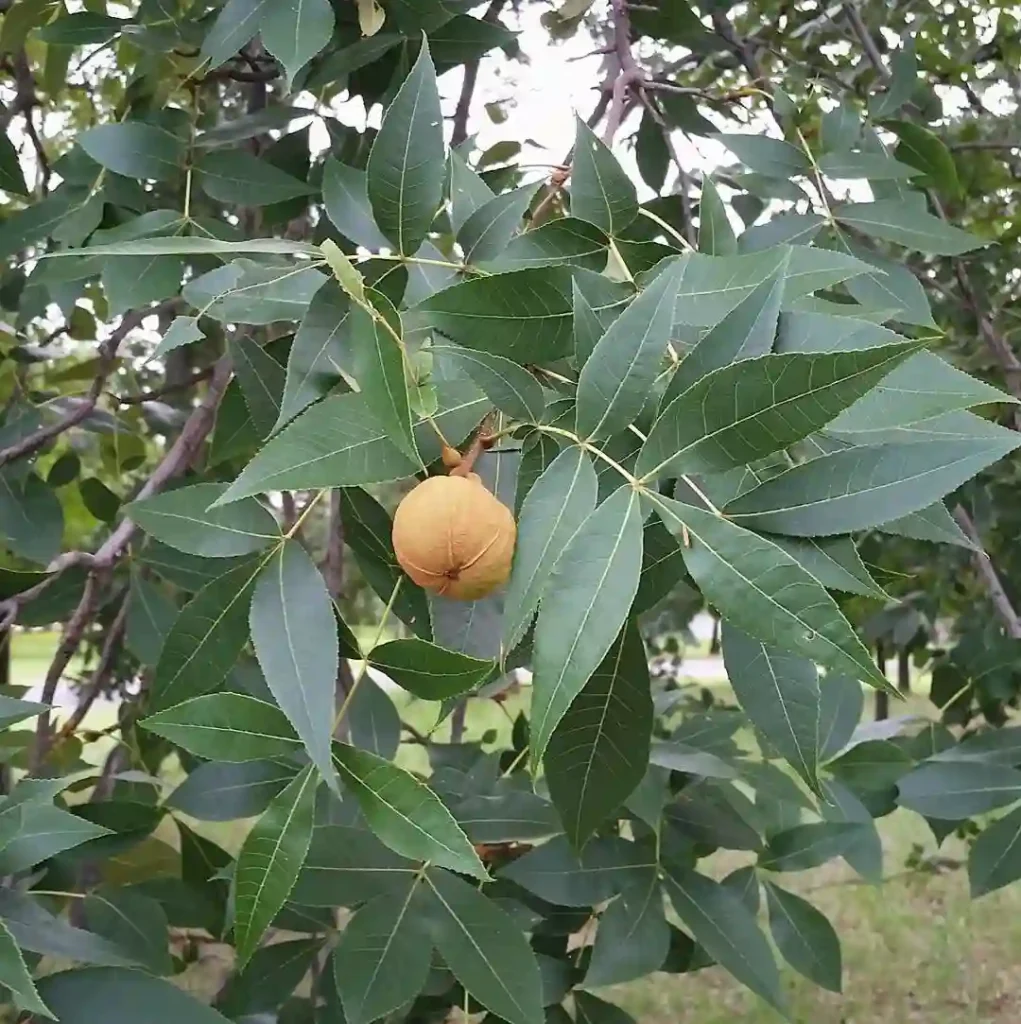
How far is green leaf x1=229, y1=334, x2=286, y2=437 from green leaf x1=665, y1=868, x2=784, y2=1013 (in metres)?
0.66

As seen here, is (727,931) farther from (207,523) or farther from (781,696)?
(207,523)

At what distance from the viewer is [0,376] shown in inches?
61.3

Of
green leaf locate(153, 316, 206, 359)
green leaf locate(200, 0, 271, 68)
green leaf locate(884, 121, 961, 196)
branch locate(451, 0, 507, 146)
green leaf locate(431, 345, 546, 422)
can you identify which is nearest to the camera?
green leaf locate(431, 345, 546, 422)

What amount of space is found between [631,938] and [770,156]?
833 millimetres

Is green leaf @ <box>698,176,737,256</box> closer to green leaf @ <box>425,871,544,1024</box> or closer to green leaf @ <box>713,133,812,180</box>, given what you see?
green leaf @ <box>713,133,812,180</box>

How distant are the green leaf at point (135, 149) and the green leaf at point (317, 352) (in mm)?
559

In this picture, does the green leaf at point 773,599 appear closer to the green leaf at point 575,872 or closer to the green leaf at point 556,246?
the green leaf at point 556,246

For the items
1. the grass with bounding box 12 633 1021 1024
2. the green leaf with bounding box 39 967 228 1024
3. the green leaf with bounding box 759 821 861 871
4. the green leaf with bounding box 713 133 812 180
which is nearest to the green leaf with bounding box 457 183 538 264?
the green leaf with bounding box 713 133 812 180

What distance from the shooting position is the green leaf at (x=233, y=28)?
0.91 m

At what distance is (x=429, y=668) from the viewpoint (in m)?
0.64

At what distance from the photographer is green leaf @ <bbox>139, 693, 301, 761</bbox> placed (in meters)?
0.65

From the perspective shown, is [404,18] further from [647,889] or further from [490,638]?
[647,889]

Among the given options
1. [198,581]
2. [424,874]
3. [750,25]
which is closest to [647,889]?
[424,874]

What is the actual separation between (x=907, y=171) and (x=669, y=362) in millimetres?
576
